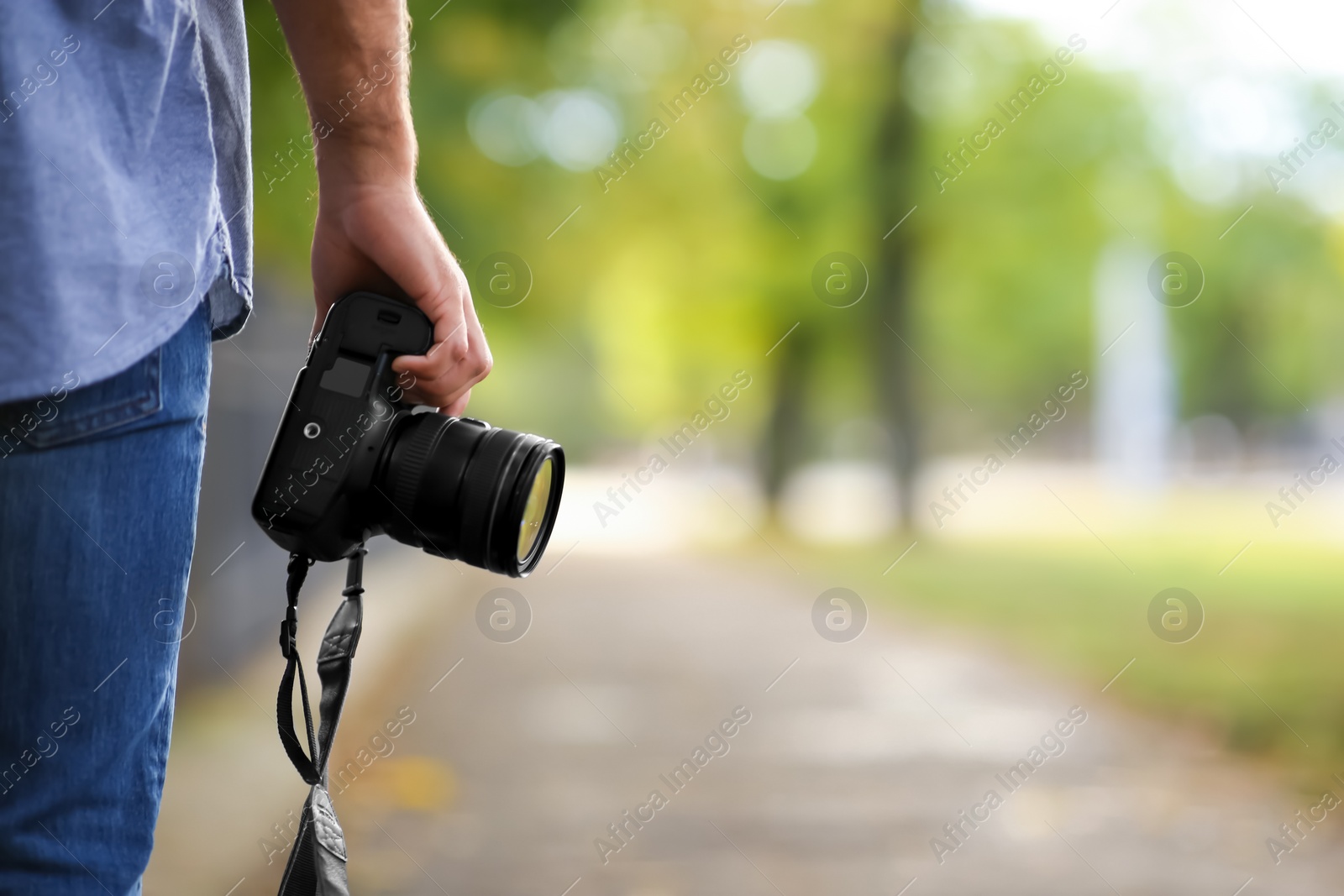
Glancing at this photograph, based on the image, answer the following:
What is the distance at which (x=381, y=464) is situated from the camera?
1.58m

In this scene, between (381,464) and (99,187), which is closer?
(99,187)

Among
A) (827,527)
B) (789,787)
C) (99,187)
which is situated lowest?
(827,527)

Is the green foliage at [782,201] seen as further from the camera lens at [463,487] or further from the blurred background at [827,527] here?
the camera lens at [463,487]

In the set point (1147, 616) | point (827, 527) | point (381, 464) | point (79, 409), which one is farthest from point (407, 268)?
point (827, 527)

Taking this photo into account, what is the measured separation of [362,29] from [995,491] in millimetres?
34250

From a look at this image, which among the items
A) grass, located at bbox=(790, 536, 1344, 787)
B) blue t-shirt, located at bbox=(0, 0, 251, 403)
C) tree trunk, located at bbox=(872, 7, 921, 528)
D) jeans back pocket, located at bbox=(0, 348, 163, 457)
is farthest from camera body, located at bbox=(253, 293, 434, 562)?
tree trunk, located at bbox=(872, 7, 921, 528)

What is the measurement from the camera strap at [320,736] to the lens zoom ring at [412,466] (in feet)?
0.30

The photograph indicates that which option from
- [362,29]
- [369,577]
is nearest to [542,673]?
[369,577]

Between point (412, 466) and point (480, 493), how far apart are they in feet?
0.30

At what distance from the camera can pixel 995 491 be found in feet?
114

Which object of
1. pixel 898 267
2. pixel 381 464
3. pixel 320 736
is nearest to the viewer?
pixel 320 736

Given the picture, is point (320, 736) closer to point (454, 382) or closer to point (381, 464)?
point (381, 464)

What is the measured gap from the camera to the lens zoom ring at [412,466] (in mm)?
1589

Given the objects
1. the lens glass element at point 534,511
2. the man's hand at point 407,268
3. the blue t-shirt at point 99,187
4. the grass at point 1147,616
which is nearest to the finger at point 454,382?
the man's hand at point 407,268
